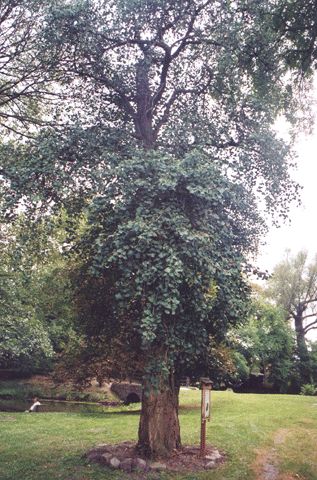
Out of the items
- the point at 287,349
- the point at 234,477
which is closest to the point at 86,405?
the point at 287,349

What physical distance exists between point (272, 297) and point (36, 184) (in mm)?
31117

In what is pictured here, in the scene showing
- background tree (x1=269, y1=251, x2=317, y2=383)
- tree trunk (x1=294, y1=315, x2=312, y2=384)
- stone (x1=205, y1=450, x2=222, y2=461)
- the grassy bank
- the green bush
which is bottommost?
the grassy bank

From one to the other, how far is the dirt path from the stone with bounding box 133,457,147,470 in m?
2.33

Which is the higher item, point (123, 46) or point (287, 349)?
point (123, 46)

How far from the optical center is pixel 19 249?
935 centimetres

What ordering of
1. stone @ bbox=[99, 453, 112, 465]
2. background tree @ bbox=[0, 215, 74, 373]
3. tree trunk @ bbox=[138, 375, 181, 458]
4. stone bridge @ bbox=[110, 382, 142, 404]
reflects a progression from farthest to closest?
1. stone bridge @ bbox=[110, 382, 142, 404]
2. background tree @ bbox=[0, 215, 74, 373]
3. tree trunk @ bbox=[138, 375, 181, 458]
4. stone @ bbox=[99, 453, 112, 465]

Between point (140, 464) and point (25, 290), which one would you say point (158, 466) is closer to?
point (140, 464)

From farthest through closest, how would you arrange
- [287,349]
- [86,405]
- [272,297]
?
[272,297]
[287,349]
[86,405]

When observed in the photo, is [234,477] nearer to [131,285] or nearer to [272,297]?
[131,285]

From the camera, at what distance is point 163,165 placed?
775cm

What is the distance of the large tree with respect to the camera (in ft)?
24.5

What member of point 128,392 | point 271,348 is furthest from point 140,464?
point 271,348

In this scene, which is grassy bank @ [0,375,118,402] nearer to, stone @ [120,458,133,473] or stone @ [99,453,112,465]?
stone @ [99,453,112,465]

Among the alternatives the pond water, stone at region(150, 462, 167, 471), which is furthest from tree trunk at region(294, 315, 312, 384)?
stone at region(150, 462, 167, 471)
